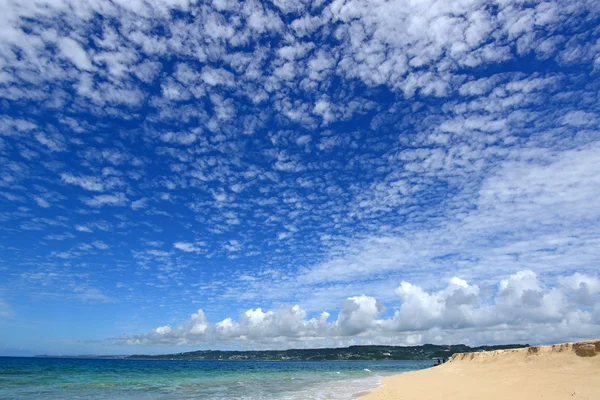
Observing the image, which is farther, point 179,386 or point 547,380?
point 179,386

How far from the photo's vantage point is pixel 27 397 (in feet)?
103

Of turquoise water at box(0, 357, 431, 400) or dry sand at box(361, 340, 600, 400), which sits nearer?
dry sand at box(361, 340, 600, 400)

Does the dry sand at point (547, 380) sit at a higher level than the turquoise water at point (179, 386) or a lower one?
higher

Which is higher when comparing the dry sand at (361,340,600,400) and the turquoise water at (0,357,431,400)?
the dry sand at (361,340,600,400)

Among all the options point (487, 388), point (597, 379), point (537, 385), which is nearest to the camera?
point (597, 379)

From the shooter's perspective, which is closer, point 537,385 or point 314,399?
point 537,385

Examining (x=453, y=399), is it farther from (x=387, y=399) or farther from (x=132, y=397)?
(x=132, y=397)

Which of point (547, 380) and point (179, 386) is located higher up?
point (547, 380)

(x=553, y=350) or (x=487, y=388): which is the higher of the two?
(x=553, y=350)

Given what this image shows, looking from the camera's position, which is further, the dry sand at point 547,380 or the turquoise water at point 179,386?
the turquoise water at point 179,386

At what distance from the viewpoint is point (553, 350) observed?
30.5 m

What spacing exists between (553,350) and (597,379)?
489 inches

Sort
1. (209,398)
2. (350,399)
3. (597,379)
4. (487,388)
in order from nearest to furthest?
(597,379) < (487,388) < (350,399) < (209,398)

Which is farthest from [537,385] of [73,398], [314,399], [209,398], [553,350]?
[73,398]
